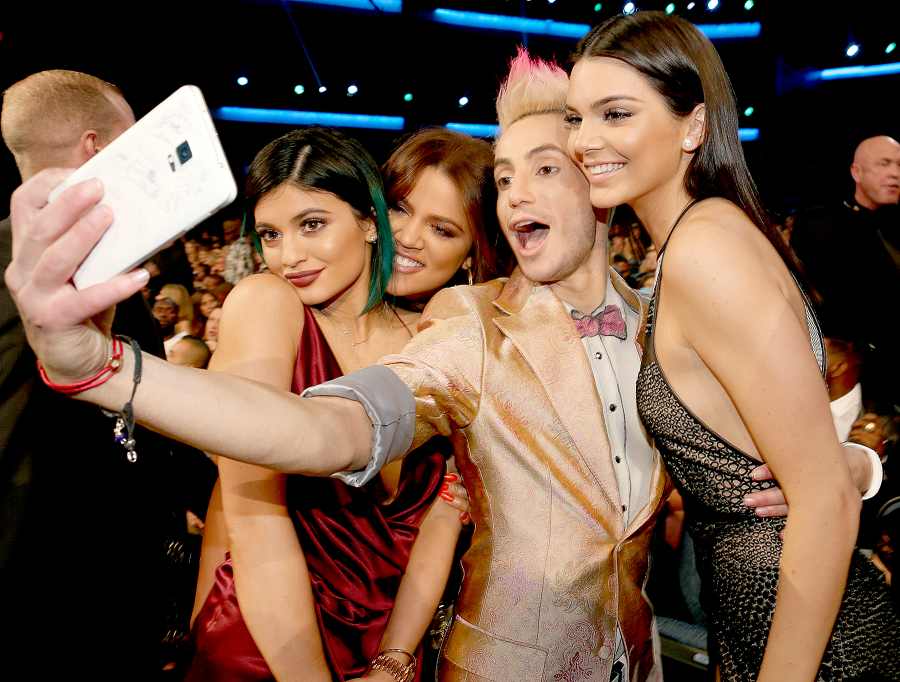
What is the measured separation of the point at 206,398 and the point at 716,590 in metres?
1.18

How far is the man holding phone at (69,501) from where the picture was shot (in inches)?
74.4

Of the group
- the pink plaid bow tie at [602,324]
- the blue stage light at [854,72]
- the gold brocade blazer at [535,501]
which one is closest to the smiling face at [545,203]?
the pink plaid bow tie at [602,324]

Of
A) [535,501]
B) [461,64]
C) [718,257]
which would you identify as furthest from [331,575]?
[461,64]

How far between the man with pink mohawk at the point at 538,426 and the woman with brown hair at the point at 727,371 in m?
0.12

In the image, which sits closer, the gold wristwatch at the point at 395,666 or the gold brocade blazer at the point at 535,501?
the gold brocade blazer at the point at 535,501

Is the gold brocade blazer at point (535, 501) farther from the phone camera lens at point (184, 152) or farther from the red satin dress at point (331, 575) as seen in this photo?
the phone camera lens at point (184, 152)

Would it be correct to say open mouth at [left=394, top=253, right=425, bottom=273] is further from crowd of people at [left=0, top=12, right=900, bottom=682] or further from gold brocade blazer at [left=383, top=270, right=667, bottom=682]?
gold brocade blazer at [left=383, top=270, right=667, bottom=682]

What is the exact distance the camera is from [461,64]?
12328mm

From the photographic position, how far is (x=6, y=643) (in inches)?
74.2

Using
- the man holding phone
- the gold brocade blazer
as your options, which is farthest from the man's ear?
the man holding phone

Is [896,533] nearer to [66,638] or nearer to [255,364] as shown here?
[255,364]

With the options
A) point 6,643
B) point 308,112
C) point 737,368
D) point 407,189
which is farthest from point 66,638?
point 308,112

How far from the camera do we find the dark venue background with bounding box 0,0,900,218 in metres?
10.4

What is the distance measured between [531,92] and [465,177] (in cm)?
39
